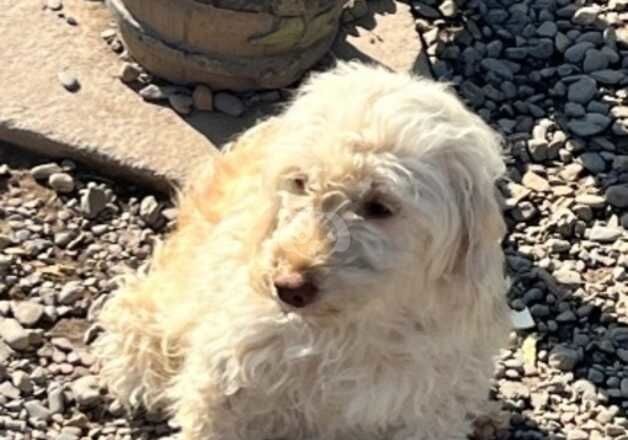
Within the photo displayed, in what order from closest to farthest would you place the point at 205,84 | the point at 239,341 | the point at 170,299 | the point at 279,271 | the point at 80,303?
the point at 279,271 < the point at 239,341 < the point at 170,299 < the point at 80,303 < the point at 205,84

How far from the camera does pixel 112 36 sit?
19.8 feet

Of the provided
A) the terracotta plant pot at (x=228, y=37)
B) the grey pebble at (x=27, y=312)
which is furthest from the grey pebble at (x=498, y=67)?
the grey pebble at (x=27, y=312)

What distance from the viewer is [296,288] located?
12.6ft

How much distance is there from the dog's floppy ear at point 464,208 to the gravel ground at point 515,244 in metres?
1.01

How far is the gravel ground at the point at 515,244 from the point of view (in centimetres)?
491

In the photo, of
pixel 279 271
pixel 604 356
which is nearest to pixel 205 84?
pixel 604 356

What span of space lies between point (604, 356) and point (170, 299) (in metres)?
1.44

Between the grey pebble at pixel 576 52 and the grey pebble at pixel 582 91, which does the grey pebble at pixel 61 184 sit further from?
the grey pebble at pixel 576 52

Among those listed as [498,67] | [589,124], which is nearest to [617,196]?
[589,124]

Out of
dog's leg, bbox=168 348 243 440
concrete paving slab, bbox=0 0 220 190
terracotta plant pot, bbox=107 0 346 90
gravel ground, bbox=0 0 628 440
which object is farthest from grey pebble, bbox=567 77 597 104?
dog's leg, bbox=168 348 243 440

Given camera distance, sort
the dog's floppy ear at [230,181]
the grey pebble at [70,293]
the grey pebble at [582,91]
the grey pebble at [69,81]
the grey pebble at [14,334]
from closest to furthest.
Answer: the dog's floppy ear at [230,181] < the grey pebble at [14,334] < the grey pebble at [70,293] < the grey pebble at [69,81] < the grey pebble at [582,91]

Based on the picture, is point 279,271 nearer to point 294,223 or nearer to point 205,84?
point 294,223

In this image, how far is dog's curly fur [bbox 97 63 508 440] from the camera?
12.8 feet

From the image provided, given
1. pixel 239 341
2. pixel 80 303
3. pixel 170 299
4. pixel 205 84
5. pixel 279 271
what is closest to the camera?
pixel 279 271
